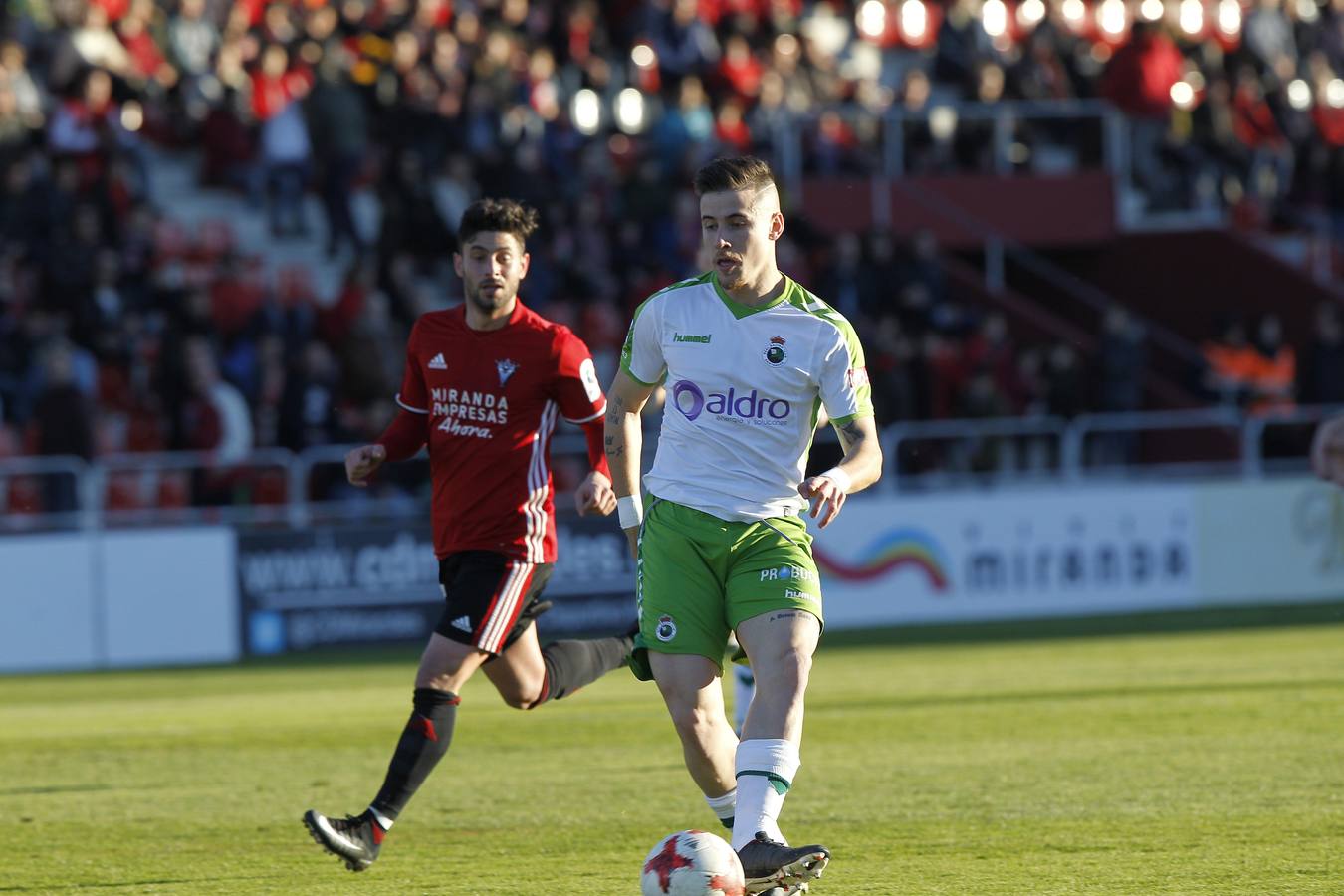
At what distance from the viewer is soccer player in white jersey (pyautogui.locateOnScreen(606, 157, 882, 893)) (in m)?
6.85

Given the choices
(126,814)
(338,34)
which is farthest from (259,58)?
(126,814)

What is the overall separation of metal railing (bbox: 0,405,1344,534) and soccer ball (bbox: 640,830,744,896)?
42.0 ft

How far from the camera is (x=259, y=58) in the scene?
22.6 m

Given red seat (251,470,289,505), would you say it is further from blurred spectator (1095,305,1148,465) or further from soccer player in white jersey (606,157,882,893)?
soccer player in white jersey (606,157,882,893)

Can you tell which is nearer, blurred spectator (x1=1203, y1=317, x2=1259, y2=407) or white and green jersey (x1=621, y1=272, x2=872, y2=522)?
white and green jersey (x1=621, y1=272, x2=872, y2=522)

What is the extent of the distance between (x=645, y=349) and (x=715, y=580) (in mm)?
824

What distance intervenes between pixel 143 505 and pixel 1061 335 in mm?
11138

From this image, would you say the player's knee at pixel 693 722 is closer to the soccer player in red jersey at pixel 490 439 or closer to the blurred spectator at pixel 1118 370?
the soccer player in red jersey at pixel 490 439

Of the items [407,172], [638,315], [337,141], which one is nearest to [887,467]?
[407,172]

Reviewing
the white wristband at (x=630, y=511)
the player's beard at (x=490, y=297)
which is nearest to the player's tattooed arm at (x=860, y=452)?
the white wristband at (x=630, y=511)

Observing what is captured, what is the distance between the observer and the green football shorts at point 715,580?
6871 mm

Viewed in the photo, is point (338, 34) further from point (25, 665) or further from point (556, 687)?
point (556, 687)

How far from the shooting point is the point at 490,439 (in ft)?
28.5

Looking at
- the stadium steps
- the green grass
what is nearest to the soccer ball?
the green grass
